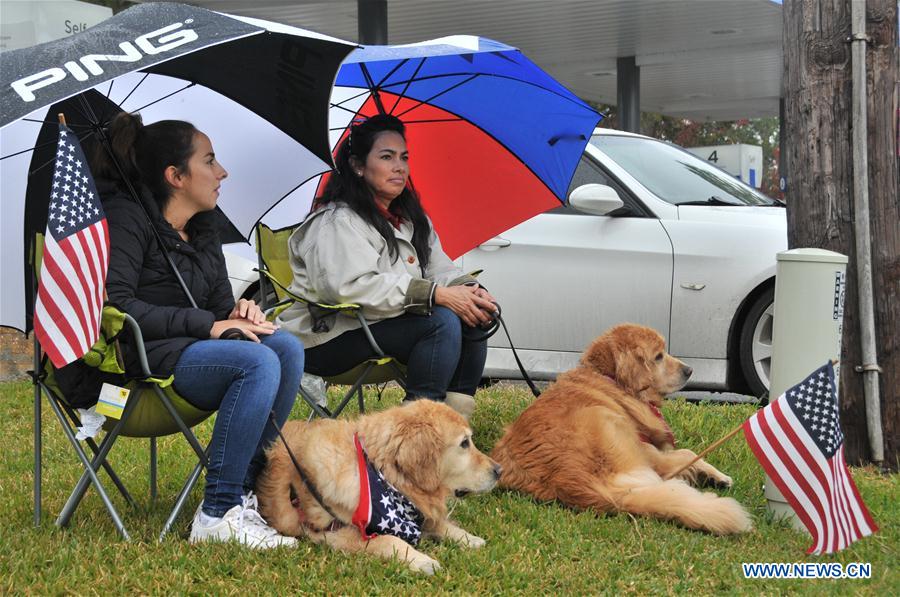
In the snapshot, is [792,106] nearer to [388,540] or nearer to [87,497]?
[388,540]

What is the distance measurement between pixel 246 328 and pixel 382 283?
89 centimetres

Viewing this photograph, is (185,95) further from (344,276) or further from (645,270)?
(645,270)

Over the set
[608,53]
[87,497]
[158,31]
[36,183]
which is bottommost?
[87,497]

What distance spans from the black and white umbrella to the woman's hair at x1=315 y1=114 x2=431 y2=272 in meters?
0.14

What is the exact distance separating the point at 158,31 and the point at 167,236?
0.93 meters

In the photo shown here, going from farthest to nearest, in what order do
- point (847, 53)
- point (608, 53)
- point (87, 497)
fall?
point (608, 53) → point (847, 53) → point (87, 497)

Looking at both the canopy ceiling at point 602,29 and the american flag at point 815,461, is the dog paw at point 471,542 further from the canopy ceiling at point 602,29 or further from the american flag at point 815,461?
the canopy ceiling at point 602,29

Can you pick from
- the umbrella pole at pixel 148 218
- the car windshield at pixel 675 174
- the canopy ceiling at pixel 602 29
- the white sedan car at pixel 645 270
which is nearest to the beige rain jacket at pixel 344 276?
the umbrella pole at pixel 148 218

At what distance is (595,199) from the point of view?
6.78 meters

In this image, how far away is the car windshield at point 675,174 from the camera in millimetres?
7219

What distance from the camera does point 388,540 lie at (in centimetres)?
366

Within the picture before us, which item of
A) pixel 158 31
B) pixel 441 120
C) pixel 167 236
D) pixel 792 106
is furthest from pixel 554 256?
pixel 158 31

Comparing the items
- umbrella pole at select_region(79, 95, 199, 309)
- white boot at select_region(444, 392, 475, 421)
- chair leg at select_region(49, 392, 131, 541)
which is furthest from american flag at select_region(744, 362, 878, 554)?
chair leg at select_region(49, 392, 131, 541)

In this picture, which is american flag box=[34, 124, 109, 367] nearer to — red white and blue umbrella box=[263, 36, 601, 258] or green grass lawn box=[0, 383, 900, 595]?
green grass lawn box=[0, 383, 900, 595]
